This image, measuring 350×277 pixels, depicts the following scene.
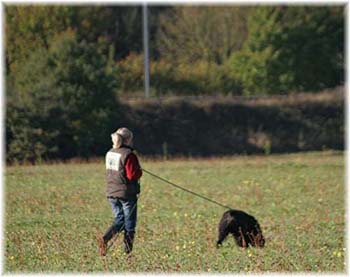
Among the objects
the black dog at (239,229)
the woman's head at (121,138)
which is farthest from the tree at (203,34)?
the woman's head at (121,138)

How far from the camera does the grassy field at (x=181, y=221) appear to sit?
9914 millimetres

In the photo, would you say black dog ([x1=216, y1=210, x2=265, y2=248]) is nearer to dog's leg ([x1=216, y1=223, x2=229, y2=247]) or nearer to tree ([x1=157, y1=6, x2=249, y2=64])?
dog's leg ([x1=216, y1=223, x2=229, y2=247])

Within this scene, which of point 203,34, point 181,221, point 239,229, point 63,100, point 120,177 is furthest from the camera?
point 203,34

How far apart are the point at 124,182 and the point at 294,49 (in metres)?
38.9

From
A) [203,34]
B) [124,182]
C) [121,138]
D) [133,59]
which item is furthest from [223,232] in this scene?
[203,34]

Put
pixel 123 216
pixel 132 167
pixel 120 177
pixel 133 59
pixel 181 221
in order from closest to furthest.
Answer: pixel 132 167, pixel 120 177, pixel 123 216, pixel 181 221, pixel 133 59

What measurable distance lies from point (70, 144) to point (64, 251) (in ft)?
84.2

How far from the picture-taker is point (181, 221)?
14391mm

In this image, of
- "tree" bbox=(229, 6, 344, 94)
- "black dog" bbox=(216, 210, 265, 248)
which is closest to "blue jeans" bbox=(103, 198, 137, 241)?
"black dog" bbox=(216, 210, 265, 248)

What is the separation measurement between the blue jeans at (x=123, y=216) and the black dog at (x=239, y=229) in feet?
5.24

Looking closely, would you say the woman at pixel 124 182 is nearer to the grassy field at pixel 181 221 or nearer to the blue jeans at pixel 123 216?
the blue jeans at pixel 123 216

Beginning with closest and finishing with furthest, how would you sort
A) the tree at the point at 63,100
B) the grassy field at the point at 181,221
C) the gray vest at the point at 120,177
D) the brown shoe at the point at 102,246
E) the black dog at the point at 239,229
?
the grassy field at the point at 181,221, the brown shoe at the point at 102,246, the gray vest at the point at 120,177, the black dog at the point at 239,229, the tree at the point at 63,100

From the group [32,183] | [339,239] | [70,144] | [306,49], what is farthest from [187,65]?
[339,239]

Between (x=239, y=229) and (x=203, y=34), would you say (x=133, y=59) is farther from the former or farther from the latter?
(x=239, y=229)
